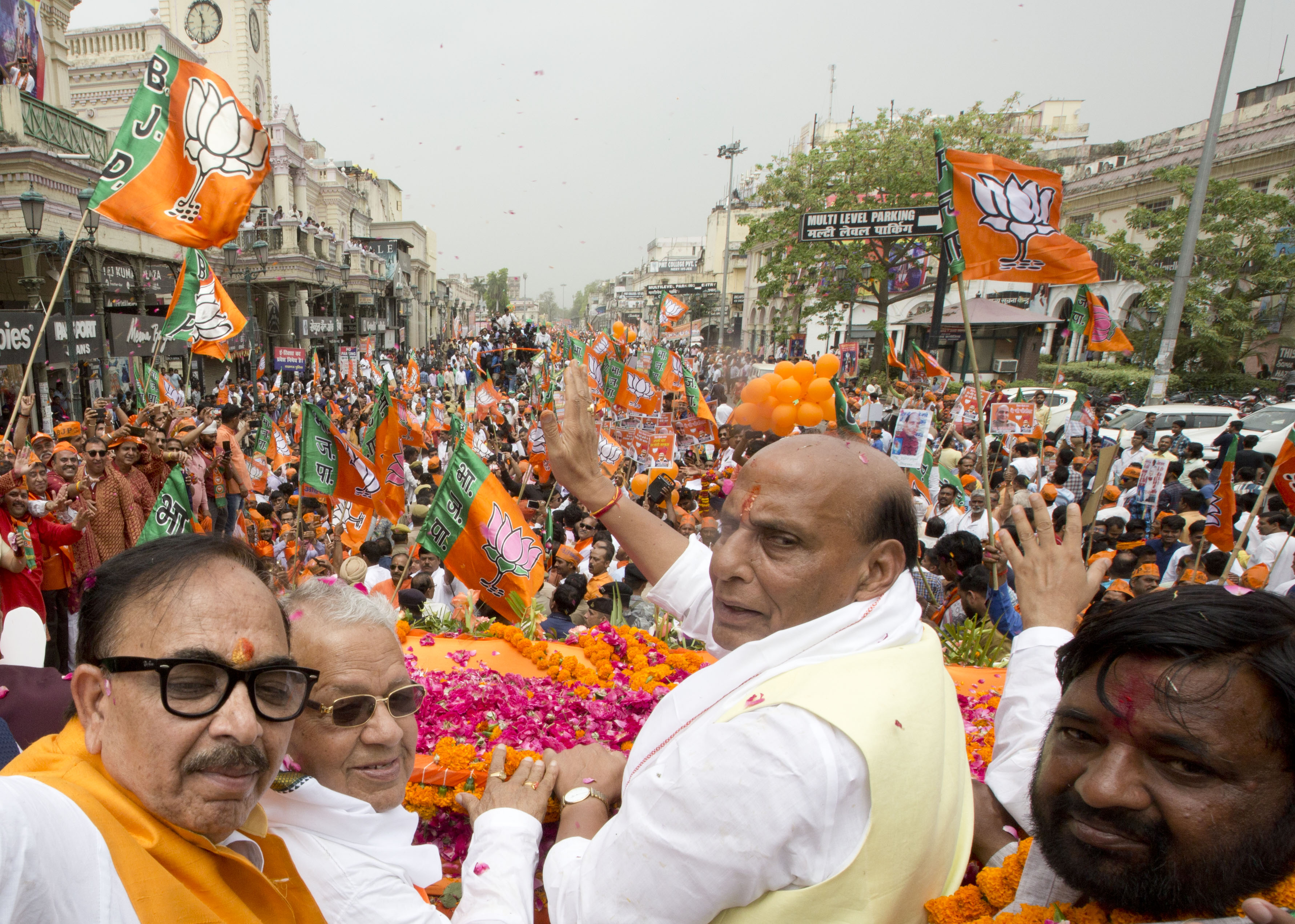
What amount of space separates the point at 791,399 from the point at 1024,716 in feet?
5.31

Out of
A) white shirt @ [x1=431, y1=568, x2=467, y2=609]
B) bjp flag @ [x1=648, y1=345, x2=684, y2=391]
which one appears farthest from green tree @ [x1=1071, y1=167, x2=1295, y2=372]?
white shirt @ [x1=431, y1=568, x2=467, y2=609]

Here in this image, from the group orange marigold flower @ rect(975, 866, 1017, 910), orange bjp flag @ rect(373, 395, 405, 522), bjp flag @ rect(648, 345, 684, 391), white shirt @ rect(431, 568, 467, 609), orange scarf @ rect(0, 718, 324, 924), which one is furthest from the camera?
bjp flag @ rect(648, 345, 684, 391)

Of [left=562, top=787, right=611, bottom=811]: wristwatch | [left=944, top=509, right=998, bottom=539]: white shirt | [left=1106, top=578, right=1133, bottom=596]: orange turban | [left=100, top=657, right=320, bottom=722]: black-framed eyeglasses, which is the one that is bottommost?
[left=944, top=509, right=998, bottom=539]: white shirt

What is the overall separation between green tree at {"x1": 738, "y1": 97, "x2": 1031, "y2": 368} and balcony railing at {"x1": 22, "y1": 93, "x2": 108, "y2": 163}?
17.3 m

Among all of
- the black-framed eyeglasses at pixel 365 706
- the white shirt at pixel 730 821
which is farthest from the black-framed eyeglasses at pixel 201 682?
the white shirt at pixel 730 821

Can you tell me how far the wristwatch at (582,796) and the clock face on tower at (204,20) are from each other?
132ft

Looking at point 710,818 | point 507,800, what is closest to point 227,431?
point 507,800

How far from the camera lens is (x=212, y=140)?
5023mm

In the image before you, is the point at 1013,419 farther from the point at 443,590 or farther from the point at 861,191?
the point at 861,191

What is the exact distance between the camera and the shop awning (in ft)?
82.7

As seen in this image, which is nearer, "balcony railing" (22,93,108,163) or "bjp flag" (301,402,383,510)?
"bjp flag" (301,402,383,510)

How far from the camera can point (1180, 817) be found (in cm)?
106

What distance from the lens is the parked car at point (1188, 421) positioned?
14.1 metres

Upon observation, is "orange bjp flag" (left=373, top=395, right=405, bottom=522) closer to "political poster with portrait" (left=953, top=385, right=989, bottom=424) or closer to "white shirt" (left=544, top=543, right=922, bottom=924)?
"white shirt" (left=544, top=543, right=922, bottom=924)
